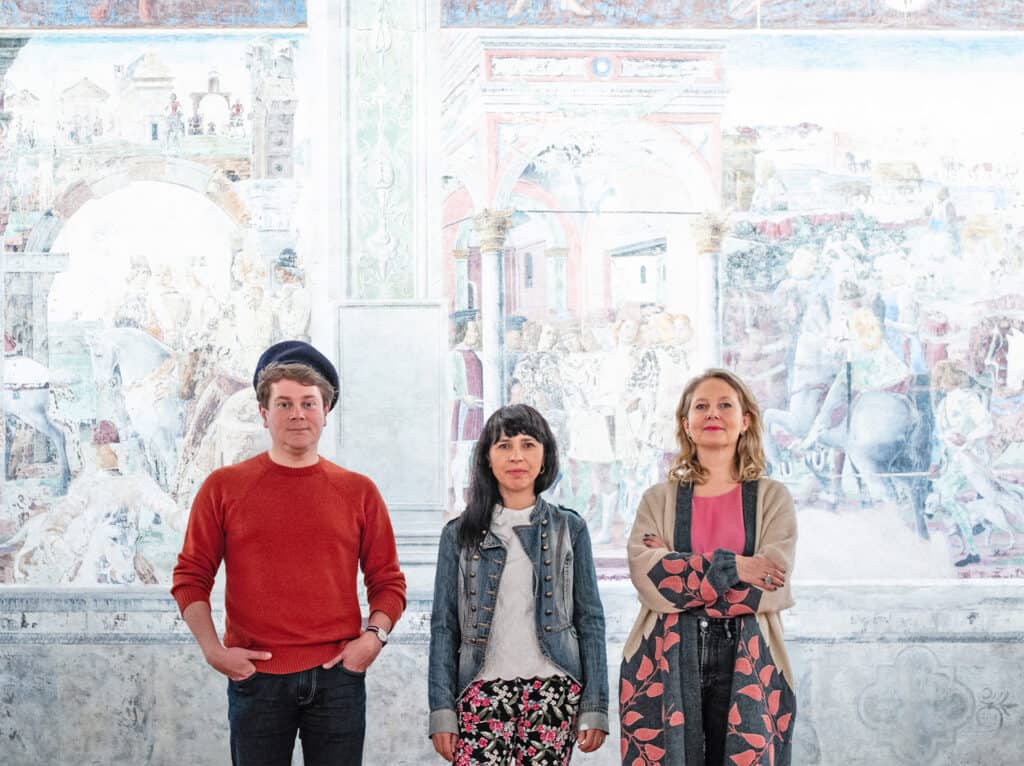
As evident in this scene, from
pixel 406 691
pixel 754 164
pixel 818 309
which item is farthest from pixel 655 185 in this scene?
pixel 406 691

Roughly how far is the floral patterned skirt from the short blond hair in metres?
0.98

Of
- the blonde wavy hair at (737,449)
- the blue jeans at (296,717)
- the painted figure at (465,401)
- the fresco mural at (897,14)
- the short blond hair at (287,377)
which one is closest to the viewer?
the blue jeans at (296,717)

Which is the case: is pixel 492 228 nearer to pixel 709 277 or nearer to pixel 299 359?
pixel 709 277

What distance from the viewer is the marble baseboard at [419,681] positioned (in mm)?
5145

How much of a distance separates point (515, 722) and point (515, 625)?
27cm

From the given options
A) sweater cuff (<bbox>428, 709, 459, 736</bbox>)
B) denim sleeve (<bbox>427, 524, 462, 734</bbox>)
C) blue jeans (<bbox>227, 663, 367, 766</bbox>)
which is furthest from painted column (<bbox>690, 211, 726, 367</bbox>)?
blue jeans (<bbox>227, 663, 367, 766</bbox>)

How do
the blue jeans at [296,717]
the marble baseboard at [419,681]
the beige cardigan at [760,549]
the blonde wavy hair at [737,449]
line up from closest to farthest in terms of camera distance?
the blue jeans at [296,717]
the beige cardigan at [760,549]
the blonde wavy hair at [737,449]
the marble baseboard at [419,681]

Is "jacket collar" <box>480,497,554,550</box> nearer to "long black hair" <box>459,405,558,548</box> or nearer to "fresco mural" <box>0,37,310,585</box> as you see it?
"long black hair" <box>459,405,558,548</box>

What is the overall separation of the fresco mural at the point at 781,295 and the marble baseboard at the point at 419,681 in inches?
10.7

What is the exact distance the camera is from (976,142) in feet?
17.7

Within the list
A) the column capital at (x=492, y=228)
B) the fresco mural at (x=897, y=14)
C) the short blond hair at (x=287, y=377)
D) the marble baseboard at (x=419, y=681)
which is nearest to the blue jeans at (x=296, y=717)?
the short blond hair at (x=287, y=377)

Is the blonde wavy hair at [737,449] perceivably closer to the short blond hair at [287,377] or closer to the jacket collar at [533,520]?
the jacket collar at [533,520]

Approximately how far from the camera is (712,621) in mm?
3193

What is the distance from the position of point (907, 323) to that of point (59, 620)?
13.9ft
